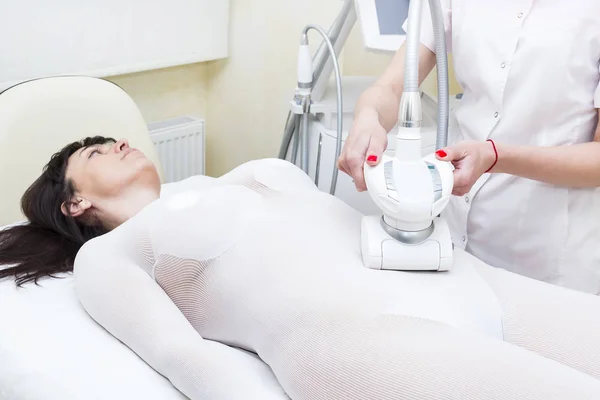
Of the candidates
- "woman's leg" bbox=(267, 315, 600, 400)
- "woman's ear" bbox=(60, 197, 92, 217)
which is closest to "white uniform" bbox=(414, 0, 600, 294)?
"woman's leg" bbox=(267, 315, 600, 400)

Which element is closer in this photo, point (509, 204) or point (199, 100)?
point (509, 204)

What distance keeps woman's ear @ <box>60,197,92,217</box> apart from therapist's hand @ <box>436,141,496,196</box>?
0.82 m

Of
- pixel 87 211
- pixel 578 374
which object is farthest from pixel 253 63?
pixel 578 374

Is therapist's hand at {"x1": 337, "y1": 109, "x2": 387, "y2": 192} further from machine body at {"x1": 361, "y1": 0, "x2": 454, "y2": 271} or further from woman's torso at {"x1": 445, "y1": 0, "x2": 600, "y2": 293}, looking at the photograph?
woman's torso at {"x1": 445, "y1": 0, "x2": 600, "y2": 293}

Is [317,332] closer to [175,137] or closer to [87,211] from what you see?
[87,211]

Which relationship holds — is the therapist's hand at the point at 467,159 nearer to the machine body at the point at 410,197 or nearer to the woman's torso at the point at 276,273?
the machine body at the point at 410,197

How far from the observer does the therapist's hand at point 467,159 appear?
1.12 metres

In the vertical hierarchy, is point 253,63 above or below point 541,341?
above

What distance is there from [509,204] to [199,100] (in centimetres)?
160

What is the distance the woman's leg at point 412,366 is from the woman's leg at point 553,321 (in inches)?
3.6

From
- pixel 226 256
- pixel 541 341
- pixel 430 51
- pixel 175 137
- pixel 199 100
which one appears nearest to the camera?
pixel 541 341

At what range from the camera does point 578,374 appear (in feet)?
3.28

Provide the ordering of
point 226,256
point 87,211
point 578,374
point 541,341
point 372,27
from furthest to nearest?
point 372,27, point 87,211, point 226,256, point 541,341, point 578,374

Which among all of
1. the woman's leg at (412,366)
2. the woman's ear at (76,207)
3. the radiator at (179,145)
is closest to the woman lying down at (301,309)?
the woman's leg at (412,366)
